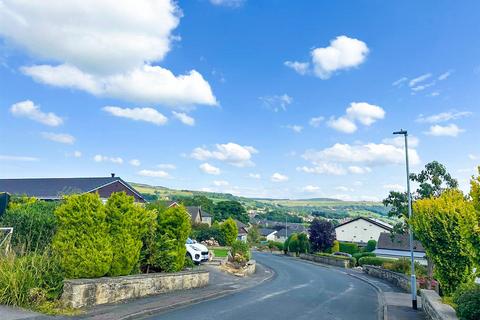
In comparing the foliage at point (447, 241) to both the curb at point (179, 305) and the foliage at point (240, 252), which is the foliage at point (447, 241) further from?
the foliage at point (240, 252)

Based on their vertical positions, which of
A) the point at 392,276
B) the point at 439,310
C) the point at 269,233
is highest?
the point at 439,310

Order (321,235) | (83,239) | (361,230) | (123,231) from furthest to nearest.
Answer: (361,230)
(321,235)
(123,231)
(83,239)

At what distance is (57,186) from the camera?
38344 millimetres

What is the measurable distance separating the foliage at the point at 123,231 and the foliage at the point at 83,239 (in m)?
0.35

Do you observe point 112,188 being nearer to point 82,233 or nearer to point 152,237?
point 152,237

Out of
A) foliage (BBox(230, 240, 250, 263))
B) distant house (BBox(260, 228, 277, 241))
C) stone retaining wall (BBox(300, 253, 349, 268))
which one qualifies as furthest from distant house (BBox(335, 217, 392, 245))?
foliage (BBox(230, 240, 250, 263))

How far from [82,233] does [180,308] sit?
14.0ft

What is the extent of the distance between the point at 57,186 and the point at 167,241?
2771 cm

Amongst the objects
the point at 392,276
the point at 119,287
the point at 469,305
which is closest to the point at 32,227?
the point at 119,287

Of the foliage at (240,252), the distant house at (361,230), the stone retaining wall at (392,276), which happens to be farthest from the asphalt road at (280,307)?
the distant house at (361,230)

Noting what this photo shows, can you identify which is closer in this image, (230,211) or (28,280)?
(28,280)

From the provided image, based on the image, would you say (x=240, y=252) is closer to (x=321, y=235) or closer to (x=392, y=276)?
(x=392, y=276)

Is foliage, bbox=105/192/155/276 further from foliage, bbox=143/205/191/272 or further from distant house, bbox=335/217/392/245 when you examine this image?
distant house, bbox=335/217/392/245

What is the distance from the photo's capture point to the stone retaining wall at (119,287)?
1106 cm
